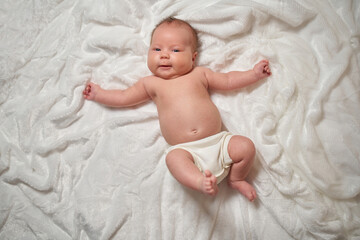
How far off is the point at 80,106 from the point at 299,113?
1021 millimetres

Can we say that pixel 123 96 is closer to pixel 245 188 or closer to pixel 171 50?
pixel 171 50

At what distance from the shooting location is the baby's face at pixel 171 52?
1272 millimetres

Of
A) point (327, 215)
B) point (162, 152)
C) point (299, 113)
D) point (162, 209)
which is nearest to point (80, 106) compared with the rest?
point (162, 152)

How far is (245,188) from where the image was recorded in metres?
1.22

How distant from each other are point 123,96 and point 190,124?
353 millimetres

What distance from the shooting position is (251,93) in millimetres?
1344

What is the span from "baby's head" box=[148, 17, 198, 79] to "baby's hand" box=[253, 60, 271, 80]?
0.30m

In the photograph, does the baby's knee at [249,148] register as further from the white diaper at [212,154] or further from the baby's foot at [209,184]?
the baby's foot at [209,184]

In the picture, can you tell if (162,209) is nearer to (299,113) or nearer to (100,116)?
(100,116)

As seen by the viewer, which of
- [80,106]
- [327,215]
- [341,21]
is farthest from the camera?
[80,106]

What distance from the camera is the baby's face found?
1272mm

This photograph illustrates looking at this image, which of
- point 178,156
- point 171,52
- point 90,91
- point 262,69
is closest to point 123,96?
point 90,91

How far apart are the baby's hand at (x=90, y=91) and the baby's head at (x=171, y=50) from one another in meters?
0.29

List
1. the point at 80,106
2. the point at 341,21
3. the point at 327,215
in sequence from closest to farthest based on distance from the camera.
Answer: the point at 327,215
the point at 341,21
the point at 80,106
